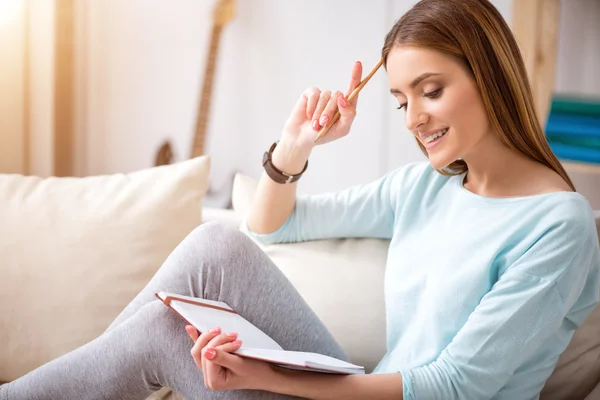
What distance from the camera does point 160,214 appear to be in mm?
1723

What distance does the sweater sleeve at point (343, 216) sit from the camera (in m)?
1.52

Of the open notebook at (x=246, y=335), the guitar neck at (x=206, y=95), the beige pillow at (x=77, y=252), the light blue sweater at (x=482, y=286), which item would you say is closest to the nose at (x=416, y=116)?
the light blue sweater at (x=482, y=286)

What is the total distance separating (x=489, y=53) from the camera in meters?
1.17

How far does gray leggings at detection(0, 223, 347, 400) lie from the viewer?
119 centimetres

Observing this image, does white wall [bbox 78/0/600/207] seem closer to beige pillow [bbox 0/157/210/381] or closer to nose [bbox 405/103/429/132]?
beige pillow [bbox 0/157/210/381]

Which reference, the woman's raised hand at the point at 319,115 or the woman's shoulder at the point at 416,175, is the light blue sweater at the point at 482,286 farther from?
the woman's raised hand at the point at 319,115

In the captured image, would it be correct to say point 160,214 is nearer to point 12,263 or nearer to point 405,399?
point 12,263

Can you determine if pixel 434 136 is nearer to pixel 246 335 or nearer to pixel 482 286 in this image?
pixel 482 286

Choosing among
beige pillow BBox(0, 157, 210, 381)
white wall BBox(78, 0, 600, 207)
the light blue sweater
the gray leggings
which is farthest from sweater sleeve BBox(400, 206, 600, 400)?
white wall BBox(78, 0, 600, 207)

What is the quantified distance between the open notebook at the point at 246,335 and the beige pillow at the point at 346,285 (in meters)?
0.31

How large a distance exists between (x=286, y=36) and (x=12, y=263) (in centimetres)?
121

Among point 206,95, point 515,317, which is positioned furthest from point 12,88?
point 515,317

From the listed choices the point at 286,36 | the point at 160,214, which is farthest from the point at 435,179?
the point at 286,36

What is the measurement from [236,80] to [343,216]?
114 cm
